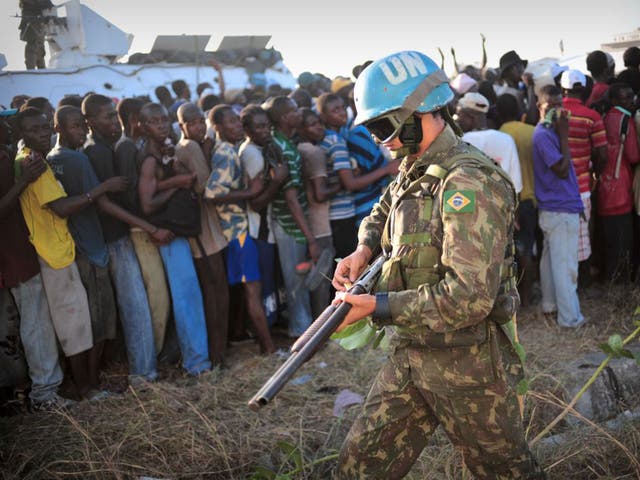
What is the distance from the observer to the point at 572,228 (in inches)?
213

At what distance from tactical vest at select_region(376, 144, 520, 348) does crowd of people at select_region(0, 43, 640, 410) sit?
2.48m

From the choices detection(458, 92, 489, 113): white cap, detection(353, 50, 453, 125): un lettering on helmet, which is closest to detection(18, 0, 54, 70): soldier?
detection(458, 92, 489, 113): white cap

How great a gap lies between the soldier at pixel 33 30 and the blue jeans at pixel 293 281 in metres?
8.95

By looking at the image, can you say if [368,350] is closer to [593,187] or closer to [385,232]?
[385,232]

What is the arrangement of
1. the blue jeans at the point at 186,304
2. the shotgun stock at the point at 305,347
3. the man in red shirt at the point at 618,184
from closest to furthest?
the shotgun stock at the point at 305,347 < the blue jeans at the point at 186,304 < the man in red shirt at the point at 618,184

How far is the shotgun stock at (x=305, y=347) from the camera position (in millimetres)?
1815

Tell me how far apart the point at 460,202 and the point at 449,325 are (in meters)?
0.41

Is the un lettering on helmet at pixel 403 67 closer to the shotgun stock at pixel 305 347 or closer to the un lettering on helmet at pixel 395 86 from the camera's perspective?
the un lettering on helmet at pixel 395 86

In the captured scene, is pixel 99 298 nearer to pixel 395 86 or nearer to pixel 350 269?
pixel 350 269

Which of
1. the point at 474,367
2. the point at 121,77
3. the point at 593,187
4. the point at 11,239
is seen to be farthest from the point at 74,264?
the point at 121,77

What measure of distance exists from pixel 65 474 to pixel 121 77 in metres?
10.8

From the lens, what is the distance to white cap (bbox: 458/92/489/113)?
531cm

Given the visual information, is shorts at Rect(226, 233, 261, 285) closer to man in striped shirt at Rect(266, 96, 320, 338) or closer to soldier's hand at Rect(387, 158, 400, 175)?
man in striped shirt at Rect(266, 96, 320, 338)

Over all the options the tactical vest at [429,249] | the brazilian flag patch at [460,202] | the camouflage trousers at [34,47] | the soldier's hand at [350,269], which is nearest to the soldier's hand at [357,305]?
the tactical vest at [429,249]
